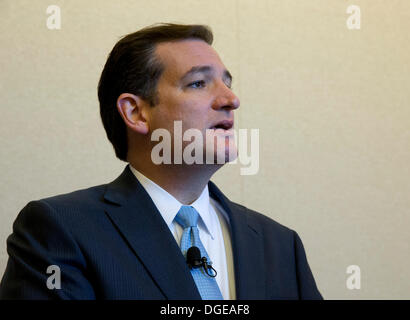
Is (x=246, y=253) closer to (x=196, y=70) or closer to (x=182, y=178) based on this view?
(x=182, y=178)

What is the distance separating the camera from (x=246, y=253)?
1528mm

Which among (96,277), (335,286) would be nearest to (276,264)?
(96,277)

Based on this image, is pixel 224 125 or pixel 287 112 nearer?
pixel 224 125

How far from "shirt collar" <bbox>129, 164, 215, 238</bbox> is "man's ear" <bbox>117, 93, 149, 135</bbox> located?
136 millimetres

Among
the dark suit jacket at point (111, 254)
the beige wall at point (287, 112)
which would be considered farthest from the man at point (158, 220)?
the beige wall at point (287, 112)

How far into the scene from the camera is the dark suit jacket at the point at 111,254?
1.32m

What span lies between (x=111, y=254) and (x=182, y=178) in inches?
13.1

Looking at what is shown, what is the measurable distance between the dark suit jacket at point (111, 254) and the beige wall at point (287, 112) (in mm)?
788

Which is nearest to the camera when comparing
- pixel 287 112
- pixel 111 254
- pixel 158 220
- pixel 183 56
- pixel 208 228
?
pixel 111 254

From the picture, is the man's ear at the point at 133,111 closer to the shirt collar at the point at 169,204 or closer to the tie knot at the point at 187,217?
the shirt collar at the point at 169,204

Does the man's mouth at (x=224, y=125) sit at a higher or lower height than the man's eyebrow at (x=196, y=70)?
lower

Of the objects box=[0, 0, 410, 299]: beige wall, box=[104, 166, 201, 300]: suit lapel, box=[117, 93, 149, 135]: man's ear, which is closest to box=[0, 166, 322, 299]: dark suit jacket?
box=[104, 166, 201, 300]: suit lapel

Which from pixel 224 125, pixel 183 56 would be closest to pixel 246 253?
pixel 224 125

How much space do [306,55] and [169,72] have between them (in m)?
1.10
